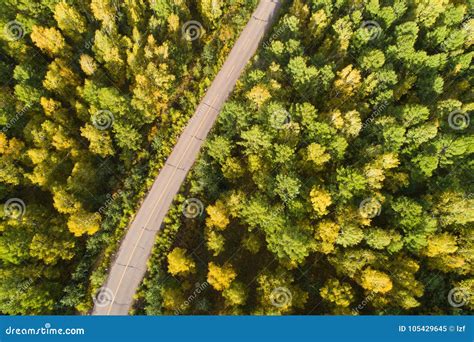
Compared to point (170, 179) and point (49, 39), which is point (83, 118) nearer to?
point (49, 39)

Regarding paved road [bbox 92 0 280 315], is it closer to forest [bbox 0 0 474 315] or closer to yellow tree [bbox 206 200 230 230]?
forest [bbox 0 0 474 315]

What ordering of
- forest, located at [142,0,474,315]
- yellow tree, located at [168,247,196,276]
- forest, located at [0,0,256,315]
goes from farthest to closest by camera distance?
forest, located at [0,0,256,315]
yellow tree, located at [168,247,196,276]
forest, located at [142,0,474,315]

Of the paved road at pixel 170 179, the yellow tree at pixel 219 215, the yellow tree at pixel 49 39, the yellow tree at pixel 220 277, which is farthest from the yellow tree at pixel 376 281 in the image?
the yellow tree at pixel 49 39

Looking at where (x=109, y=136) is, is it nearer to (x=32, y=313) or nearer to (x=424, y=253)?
(x=32, y=313)

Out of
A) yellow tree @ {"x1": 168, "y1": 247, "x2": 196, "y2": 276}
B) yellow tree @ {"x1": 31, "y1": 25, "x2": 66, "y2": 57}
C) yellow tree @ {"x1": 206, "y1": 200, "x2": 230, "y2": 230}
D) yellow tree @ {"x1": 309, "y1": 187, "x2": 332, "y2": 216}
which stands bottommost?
yellow tree @ {"x1": 168, "y1": 247, "x2": 196, "y2": 276}

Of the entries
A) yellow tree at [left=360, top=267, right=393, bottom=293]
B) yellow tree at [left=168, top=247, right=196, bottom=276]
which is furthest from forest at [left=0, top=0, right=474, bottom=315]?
yellow tree at [left=168, top=247, right=196, bottom=276]

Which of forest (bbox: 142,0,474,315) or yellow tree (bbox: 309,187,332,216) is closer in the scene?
yellow tree (bbox: 309,187,332,216)

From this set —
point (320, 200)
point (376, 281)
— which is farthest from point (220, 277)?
point (376, 281)
